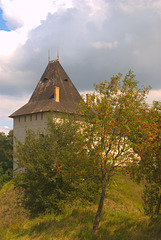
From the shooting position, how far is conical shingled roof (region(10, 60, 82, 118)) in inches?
1222

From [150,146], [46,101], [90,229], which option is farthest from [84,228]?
[46,101]

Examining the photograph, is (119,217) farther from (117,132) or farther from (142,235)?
Result: (117,132)

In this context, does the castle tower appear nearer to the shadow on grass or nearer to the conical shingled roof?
the conical shingled roof

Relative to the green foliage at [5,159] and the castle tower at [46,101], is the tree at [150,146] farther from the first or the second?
the green foliage at [5,159]

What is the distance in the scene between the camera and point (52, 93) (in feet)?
107

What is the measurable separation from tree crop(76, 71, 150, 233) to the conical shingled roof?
63.3 feet

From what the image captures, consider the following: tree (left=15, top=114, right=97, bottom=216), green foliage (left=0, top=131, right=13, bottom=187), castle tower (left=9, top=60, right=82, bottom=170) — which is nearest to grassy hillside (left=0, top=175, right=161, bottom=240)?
tree (left=15, top=114, right=97, bottom=216)

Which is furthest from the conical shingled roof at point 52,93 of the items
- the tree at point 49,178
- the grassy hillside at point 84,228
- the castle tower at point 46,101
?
the grassy hillside at point 84,228

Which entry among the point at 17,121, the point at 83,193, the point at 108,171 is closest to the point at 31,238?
the point at 108,171

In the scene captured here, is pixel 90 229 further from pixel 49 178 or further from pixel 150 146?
pixel 49 178

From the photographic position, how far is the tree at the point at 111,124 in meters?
9.85

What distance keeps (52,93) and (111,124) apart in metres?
23.5

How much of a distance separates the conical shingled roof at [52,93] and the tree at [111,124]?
19.3 meters

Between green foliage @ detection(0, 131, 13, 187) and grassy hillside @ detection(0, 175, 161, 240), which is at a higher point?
A: green foliage @ detection(0, 131, 13, 187)
